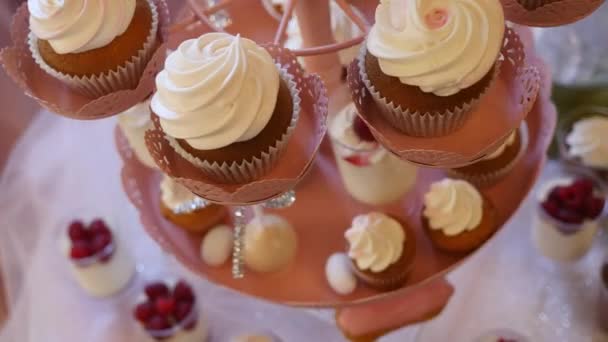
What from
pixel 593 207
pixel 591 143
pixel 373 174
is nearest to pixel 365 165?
pixel 373 174

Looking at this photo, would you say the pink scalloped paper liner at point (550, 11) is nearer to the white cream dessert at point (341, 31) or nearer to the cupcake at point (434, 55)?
the cupcake at point (434, 55)

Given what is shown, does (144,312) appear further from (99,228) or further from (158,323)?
(99,228)

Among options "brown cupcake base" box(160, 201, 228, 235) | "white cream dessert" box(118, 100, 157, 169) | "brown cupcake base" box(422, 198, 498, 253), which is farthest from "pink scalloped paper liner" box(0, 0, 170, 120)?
"brown cupcake base" box(422, 198, 498, 253)

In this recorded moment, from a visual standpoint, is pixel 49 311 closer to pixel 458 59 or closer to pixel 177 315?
pixel 177 315

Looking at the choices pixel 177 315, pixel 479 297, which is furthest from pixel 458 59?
pixel 177 315

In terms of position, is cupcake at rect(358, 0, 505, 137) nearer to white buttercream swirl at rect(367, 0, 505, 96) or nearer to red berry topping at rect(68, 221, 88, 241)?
white buttercream swirl at rect(367, 0, 505, 96)
